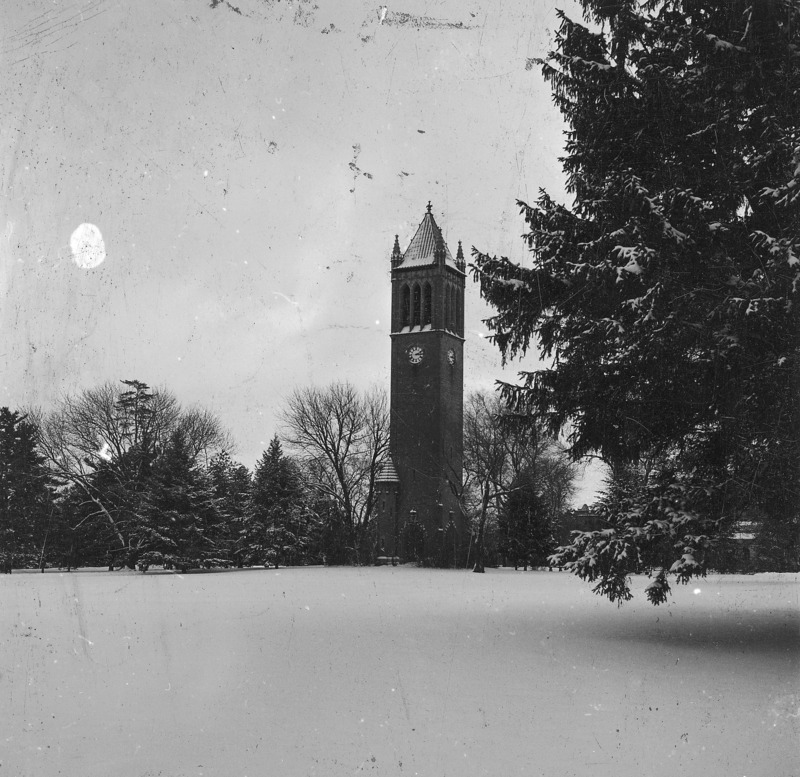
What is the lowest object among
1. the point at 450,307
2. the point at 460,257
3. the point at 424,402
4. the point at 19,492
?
the point at 19,492

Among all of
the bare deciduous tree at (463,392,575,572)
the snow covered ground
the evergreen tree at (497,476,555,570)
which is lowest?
the snow covered ground

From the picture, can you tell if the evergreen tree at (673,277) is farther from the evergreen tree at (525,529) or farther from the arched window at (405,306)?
the arched window at (405,306)

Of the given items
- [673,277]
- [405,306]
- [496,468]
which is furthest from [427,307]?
[673,277]

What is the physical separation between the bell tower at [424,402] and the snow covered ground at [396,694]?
35.4 meters

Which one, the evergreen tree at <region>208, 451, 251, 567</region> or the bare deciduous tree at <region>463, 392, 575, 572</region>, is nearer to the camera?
the bare deciduous tree at <region>463, 392, 575, 572</region>

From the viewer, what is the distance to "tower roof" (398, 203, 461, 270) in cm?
5728

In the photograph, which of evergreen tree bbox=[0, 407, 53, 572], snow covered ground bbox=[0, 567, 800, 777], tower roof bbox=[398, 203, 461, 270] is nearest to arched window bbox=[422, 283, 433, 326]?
tower roof bbox=[398, 203, 461, 270]

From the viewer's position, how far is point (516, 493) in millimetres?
43969

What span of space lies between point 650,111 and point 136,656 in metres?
10.1

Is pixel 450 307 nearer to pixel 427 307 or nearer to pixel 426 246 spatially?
pixel 427 307

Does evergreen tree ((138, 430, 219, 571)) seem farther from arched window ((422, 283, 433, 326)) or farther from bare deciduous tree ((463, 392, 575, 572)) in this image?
arched window ((422, 283, 433, 326))

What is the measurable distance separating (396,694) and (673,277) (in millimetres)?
6411

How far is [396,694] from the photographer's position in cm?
848

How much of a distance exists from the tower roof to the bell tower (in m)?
0.07
